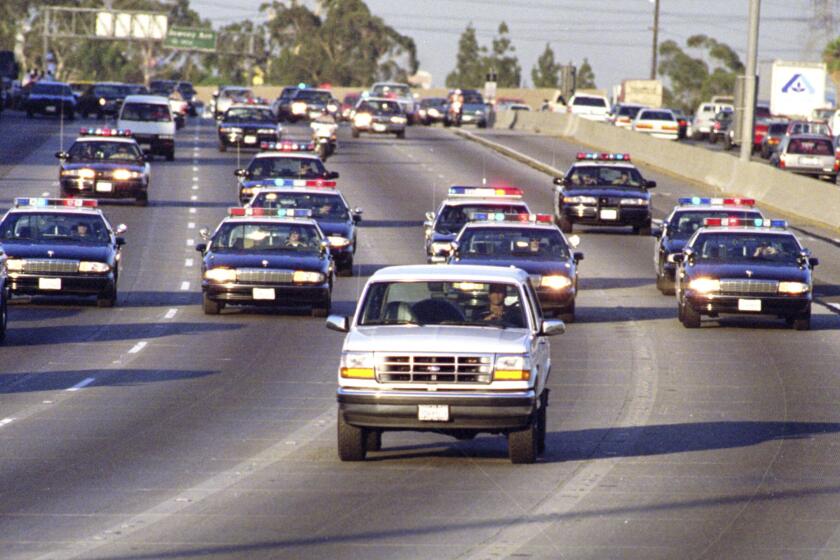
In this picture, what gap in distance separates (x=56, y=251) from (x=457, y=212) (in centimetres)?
809

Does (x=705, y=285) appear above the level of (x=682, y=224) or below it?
below

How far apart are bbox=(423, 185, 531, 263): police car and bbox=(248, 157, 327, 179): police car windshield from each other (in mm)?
9068

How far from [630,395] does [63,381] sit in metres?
6.32

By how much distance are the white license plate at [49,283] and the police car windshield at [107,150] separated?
1858cm

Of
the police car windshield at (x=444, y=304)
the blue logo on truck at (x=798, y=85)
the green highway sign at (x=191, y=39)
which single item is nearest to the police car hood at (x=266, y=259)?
the police car windshield at (x=444, y=304)

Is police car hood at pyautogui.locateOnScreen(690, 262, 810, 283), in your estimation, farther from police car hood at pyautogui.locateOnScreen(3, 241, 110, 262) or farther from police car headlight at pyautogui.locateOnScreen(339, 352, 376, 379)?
police car headlight at pyautogui.locateOnScreen(339, 352, 376, 379)

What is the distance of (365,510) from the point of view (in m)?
13.5

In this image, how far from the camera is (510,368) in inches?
596

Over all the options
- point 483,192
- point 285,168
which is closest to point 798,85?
point 285,168

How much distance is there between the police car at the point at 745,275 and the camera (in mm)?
27359

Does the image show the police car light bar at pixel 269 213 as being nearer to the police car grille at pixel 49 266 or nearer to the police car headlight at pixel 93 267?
the police car headlight at pixel 93 267

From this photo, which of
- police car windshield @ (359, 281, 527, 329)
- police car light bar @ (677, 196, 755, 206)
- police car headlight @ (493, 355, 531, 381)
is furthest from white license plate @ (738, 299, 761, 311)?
police car headlight @ (493, 355, 531, 381)

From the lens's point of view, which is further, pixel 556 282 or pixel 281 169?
pixel 281 169

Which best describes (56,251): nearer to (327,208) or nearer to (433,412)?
(327,208)
